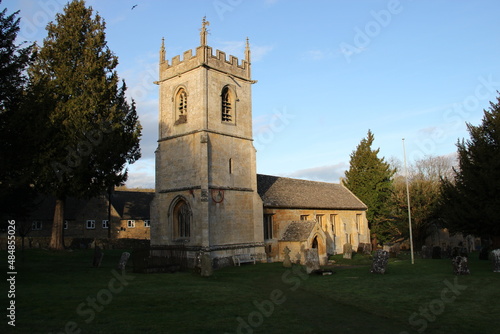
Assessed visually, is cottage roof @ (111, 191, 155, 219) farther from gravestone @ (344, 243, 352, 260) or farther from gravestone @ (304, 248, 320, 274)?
gravestone @ (304, 248, 320, 274)

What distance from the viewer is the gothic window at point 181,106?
2686 cm

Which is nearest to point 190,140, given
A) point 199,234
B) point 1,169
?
point 199,234

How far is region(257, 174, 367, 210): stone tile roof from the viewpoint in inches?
1199

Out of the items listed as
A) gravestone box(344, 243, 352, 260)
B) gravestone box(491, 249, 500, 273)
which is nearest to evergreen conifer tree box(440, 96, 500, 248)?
gravestone box(491, 249, 500, 273)

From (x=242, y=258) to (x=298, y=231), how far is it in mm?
5073

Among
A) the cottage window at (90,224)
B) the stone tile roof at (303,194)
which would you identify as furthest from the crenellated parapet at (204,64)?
the cottage window at (90,224)

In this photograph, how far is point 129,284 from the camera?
640 inches

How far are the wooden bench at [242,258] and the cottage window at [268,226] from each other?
2.84 meters

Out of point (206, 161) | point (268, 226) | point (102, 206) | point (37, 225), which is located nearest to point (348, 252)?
point (268, 226)

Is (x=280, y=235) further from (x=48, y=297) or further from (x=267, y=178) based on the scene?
(x=48, y=297)

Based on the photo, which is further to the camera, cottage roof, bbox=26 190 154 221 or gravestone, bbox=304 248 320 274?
cottage roof, bbox=26 190 154 221

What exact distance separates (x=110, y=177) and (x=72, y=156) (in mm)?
3790

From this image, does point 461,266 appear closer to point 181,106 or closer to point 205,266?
point 205,266

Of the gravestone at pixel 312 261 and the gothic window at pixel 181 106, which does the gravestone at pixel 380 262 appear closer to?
the gravestone at pixel 312 261
